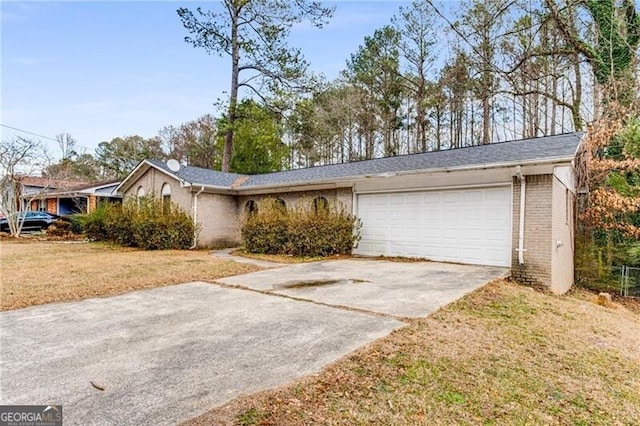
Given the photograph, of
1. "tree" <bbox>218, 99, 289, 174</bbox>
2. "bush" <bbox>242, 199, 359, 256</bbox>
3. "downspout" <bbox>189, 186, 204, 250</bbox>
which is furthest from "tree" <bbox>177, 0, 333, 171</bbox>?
"bush" <bbox>242, 199, 359, 256</bbox>

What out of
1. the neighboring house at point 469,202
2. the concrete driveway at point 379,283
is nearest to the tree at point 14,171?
the neighboring house at point 469,202

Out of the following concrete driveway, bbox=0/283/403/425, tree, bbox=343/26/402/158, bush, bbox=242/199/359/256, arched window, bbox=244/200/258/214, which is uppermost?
tree, bbox=343/26/402/158

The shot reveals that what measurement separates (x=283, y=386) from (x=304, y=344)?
0.94 m

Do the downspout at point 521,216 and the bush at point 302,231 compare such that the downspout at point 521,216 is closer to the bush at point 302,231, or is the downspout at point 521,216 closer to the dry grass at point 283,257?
the bush at point 302,231

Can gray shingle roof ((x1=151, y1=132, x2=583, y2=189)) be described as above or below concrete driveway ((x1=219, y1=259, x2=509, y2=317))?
above

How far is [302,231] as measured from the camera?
1136cm

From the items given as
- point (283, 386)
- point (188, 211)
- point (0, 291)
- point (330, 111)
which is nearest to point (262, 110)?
point (330, 111)

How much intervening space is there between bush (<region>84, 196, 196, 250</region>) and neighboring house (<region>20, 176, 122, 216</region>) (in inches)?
317

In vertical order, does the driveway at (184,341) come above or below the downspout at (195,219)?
below

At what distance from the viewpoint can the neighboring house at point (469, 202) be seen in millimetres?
8078

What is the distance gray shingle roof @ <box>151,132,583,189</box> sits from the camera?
8333 mm

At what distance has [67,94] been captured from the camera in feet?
57.2

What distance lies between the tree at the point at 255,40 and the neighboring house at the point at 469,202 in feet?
31.3

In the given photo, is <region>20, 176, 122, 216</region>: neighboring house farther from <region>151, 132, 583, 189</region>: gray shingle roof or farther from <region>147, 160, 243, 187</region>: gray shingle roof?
<region>151, 132, 583, 189</region>: gray shingle roof
